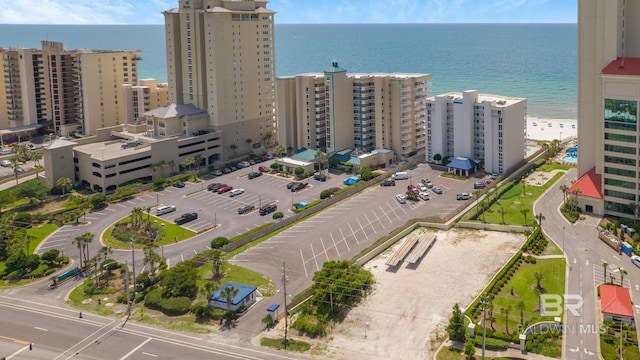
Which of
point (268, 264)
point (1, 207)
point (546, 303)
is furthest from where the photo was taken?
point (1, 207)

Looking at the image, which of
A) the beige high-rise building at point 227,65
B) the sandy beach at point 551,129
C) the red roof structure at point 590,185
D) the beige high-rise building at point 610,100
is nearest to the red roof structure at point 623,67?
the beige high-rise building at point 610,100

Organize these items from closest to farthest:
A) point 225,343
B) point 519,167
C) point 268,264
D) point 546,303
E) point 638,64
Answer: point 225,343
point 546,303
point 268,264
point 638,64
point 519,167

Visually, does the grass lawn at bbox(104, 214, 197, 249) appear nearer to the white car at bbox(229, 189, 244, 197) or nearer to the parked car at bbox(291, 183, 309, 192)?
the white car at bbox(229, 189, 244, 197)

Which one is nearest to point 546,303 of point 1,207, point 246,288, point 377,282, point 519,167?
point 377,282

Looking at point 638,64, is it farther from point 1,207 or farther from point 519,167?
point 1,207

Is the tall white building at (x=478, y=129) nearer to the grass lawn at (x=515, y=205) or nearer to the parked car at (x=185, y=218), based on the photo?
the grass lawn at (x=515, y=205)

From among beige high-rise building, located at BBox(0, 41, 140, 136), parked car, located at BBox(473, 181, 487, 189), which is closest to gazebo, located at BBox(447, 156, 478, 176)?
parked car, located at BBox(473, 181, 487, 189)

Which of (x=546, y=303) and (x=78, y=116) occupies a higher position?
(x=78, y=116)
